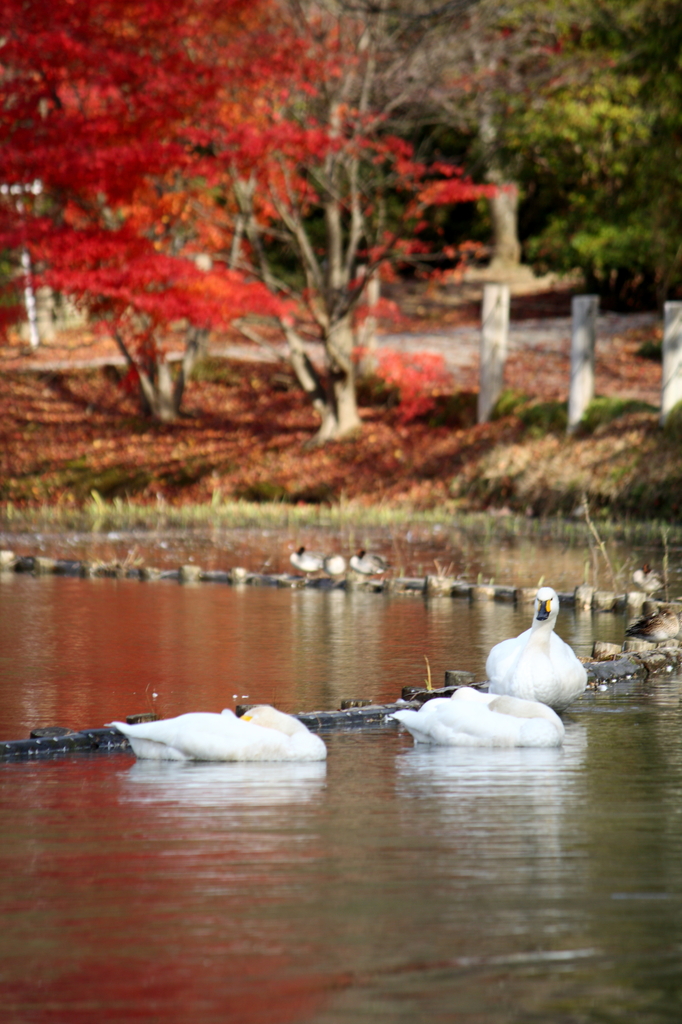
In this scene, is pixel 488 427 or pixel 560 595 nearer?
pixel 560 595

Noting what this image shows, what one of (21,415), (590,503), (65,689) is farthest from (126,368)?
(65,689)

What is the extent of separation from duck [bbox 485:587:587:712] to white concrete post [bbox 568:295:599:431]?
37.1ft

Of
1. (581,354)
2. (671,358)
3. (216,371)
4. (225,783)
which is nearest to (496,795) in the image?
(225,783)

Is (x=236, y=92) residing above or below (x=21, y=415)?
above

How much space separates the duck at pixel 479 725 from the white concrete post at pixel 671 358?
10.9 meters

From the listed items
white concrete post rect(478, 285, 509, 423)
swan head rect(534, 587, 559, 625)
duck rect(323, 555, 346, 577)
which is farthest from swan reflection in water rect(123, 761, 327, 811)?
white concrete post rect(478, 285, 509, 423)

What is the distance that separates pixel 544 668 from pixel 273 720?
1402 mm

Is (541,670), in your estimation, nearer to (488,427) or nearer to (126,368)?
(488,427)

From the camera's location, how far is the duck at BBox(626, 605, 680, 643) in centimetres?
794

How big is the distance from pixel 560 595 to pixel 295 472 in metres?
9.96

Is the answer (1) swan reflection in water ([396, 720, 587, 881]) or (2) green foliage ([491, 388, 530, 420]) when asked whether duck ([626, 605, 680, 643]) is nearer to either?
(1) swan reflection in water ([396, 720, 587, 881])

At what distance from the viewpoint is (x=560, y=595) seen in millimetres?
10320

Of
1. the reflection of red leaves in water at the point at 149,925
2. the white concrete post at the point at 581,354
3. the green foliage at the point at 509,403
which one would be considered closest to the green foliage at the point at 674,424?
the white concrete post at the point at 581,354

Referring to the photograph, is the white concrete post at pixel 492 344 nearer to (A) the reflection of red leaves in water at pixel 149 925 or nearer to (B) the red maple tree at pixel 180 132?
(B) the red maple tree at pixel 180 132
